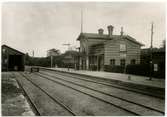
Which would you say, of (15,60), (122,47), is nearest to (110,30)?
(122,47)

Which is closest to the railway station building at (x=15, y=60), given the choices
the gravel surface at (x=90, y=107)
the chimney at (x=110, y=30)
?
the chimney at (x=110, y=30)

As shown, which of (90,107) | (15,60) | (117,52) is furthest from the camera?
(15,60)

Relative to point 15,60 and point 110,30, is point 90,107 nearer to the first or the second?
point 15,60

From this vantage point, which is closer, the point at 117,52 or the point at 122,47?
the point at 117,52

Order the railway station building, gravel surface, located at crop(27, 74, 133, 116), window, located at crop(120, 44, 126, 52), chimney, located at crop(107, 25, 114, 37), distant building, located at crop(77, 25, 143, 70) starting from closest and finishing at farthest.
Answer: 1. gravel surface, located at crop(27, 74, 133, 116)
2. distant building, located at crop(77, 25, 143, 70)
3. the railway station building
4. window, located at crop(120, 44, 126, 52)
5. chimney, located at crop(107, 25, 114, 37)

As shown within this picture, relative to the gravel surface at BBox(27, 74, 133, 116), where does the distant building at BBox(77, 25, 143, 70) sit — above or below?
above

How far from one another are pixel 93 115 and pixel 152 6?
4.57 meters

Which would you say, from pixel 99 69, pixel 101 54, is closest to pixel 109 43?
pixel 101 54

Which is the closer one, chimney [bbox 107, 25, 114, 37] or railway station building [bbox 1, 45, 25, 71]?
railway station building [bbox 1, 45, 25, 71]

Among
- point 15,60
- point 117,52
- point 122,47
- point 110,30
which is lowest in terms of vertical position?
point 15,60

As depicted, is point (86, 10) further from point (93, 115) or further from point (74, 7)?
point (93, 115)

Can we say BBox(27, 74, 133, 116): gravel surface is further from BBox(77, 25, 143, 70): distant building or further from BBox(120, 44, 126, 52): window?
BBox(120, 44, 126, 52): window

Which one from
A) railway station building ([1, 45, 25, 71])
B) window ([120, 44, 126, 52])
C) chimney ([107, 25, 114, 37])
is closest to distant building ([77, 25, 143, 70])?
window ([120, 44, 126, 52])

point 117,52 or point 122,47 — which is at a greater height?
point 122,47
